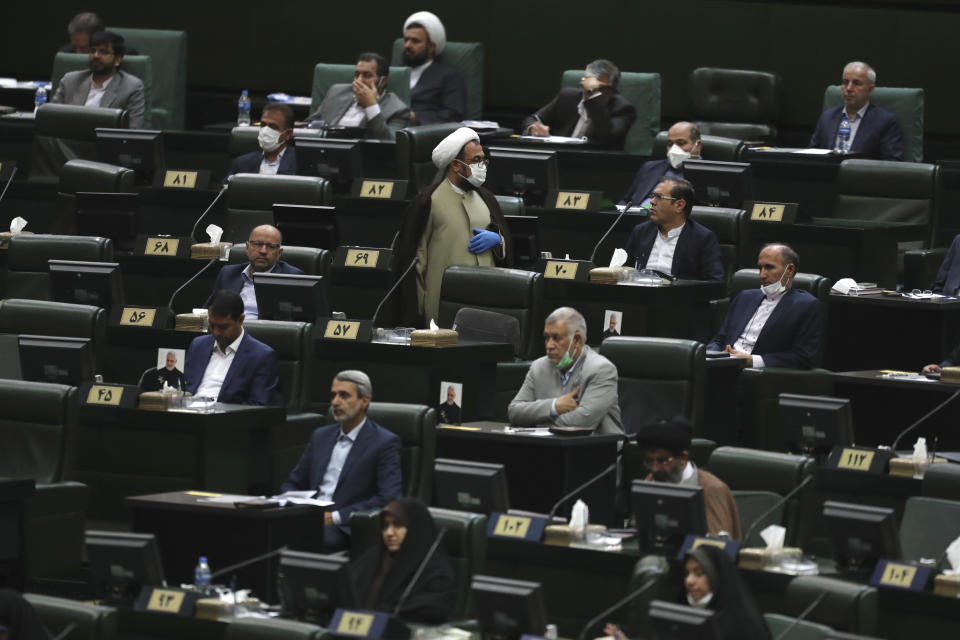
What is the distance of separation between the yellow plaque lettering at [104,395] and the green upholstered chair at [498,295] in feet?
5.11

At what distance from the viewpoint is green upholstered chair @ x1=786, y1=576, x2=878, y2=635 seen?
570 centimetres

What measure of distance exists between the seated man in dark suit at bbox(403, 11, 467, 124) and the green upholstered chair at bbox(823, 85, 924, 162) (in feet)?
7.89

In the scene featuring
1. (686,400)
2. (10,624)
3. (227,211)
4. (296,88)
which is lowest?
(10,624)

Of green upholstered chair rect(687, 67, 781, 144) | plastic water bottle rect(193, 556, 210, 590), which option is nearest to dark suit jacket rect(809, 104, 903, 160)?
green upholstered chair rect(687, 67, 781, 144)

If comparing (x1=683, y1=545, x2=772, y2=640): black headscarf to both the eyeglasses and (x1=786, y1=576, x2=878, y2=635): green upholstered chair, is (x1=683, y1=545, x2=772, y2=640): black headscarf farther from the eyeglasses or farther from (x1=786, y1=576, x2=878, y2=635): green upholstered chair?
the eyeglasses

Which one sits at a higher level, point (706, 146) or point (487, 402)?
point (706, 146)

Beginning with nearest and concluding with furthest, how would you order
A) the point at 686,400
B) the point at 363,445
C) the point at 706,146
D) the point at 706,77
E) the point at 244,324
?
Result: the point at 363,445
the point at 686,400
the point at 244,324
the point at 706,146
the point at 706,77

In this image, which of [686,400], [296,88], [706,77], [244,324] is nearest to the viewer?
[686,400]

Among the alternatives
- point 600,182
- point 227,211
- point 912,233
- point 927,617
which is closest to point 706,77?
point 600,182

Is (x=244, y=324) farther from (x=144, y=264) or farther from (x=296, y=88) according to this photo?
(x=296, y=88)

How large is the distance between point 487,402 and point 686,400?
1.08 meters

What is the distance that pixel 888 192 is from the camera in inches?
403

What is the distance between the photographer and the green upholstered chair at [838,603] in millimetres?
5699

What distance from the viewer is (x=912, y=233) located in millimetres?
10109
